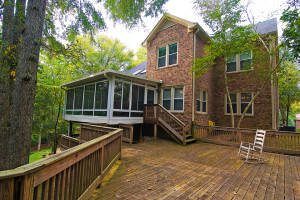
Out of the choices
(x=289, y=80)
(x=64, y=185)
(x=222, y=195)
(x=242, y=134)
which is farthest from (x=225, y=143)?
(x=289, y=80)

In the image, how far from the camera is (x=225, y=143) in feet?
22.9

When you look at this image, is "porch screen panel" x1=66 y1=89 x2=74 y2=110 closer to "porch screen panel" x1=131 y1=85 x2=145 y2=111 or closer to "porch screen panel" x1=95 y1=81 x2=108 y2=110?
"porch screen panel" x1=95 y1=81 x2=108 y2=110

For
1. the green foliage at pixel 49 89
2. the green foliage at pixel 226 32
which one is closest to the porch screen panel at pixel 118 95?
the green foliage at pixel 226 32

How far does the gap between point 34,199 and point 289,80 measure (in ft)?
66.5

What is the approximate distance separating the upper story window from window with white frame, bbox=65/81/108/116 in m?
4.41

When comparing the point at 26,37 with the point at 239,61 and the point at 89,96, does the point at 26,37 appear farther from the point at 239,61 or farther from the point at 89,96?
the point at 239,61

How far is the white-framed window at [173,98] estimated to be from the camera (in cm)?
924

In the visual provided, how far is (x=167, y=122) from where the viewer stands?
8.19 m

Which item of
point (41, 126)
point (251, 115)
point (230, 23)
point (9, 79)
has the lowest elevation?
point (41, 126)

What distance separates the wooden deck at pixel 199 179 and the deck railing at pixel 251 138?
0.95 metres

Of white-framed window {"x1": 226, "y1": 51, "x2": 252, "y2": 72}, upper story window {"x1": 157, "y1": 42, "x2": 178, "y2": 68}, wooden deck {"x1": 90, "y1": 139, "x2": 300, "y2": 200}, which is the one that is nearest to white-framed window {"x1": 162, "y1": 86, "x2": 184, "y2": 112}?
upper story window {"x1": 157, "y1": 42, "x2": 178, "y2": 68}

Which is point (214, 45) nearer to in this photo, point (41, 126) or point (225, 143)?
point (225, 143)

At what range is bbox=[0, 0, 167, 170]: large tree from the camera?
3328mm

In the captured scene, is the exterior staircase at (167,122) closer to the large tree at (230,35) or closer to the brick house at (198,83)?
the brick house at (198,83)
